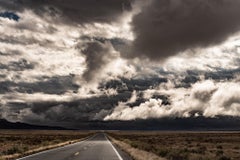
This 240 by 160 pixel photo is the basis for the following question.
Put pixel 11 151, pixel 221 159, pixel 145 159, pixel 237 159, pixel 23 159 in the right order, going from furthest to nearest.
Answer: pixel 11 151, pixel 237 159, pixel 221 159, pixel 23 159, pixel 145 159

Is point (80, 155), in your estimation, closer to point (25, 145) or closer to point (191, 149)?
point (191, 149)

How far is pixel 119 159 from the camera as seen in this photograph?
22.1 metres

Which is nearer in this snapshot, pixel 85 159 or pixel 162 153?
pixel 85 159

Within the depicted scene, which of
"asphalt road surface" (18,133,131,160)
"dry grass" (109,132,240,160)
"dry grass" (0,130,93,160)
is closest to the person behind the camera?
"asphalt road surface" (18,133,131,160)

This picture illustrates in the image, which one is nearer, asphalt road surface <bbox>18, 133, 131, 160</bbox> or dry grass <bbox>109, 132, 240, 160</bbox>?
asphalt road surface <bbox>18, 133, 131, 160</bbox>

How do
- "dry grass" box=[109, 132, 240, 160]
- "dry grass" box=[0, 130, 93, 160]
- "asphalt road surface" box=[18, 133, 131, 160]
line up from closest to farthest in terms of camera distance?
"asphalt road surface" box=[18, 133, 131, 160] < "dry grass" box=[109, 132, 240, 160] < "dry grass" box=[0, 130, 93, 160]

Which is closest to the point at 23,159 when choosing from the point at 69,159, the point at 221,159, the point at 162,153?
the point at 69,159

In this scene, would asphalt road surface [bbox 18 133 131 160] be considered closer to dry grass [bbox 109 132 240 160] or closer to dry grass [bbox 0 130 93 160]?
dry grass [bbox 0 130 93 160]

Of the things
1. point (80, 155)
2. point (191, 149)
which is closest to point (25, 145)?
point (191, 149)

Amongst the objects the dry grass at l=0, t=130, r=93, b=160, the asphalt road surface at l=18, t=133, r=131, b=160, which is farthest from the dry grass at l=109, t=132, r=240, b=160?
the dry grass at l=0, t=130, r=93, b=160

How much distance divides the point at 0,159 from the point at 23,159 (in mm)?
1523

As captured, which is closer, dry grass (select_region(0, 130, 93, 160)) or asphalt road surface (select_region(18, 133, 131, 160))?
asphalt road surface (select_region(18, 133, 131, 160))

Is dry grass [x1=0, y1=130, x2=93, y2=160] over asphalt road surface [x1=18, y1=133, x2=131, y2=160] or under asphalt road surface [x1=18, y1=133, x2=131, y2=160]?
Result: over

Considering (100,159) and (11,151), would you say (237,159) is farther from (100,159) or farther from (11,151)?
(11,151)
